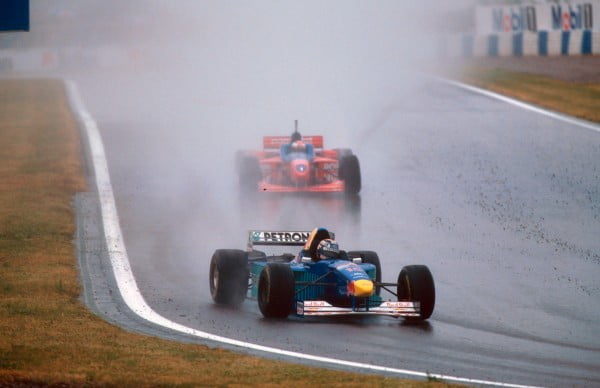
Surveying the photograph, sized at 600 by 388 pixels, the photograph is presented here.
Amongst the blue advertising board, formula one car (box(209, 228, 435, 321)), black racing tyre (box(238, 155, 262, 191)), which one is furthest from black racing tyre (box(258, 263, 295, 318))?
black racing tyre (box(238, 155, 262, 191))

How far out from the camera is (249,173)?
84.1 ft

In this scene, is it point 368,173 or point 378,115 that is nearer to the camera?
point 368,173

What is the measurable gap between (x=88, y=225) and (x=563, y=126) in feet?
57.3

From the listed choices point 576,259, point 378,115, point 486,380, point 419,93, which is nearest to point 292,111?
point 378,115

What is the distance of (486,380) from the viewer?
11.3 meters

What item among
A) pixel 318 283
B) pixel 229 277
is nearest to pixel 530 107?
pixel 229 277

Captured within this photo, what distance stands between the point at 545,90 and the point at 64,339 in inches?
1294

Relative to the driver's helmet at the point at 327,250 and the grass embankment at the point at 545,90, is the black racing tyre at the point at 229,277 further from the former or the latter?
the grass embankment at the point at 545,90

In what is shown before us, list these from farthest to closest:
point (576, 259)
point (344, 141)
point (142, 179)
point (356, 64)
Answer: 1. point (356, 64)
2. point (344, 141)
3. point (142, 179)
4. point (576, 259)

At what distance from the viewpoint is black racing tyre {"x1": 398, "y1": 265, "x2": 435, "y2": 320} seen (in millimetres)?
14375

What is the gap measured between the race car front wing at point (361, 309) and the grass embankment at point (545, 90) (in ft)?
74.6

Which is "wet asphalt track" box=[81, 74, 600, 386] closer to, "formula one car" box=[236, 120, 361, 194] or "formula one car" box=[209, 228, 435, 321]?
"formula one car" box=[209, 228, 435, 321]

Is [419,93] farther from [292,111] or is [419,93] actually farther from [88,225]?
[88,225]

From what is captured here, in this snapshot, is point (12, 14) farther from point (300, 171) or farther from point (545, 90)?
point (545, 90)
